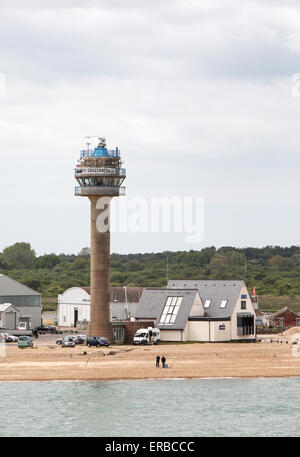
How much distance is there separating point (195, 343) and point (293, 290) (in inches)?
3632

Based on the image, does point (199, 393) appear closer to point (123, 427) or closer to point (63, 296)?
point (123, 427)

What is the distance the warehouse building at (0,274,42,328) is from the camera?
122375 mm

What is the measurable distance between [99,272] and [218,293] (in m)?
17.2

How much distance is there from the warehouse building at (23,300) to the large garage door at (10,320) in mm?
2172

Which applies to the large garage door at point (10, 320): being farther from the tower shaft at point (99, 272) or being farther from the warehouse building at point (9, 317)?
the tower shaft at point (99, 272)

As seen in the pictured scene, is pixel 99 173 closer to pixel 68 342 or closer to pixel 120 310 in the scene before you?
pixel 68 342

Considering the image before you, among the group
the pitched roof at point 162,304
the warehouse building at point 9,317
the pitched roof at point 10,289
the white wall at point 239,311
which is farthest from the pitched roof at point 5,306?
the white wall at point 239,311

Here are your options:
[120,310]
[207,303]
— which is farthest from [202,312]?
[120,310]

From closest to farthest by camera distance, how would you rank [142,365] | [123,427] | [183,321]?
[123,427]
[142,365]
[183,321]

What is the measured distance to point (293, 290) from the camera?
19375 cm

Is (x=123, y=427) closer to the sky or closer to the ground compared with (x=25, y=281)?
closer to the ground

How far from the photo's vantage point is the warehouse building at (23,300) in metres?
122

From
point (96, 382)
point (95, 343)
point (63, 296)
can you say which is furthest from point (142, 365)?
point (63, 296)

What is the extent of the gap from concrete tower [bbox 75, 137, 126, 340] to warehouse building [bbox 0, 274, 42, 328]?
2285 centimetres
